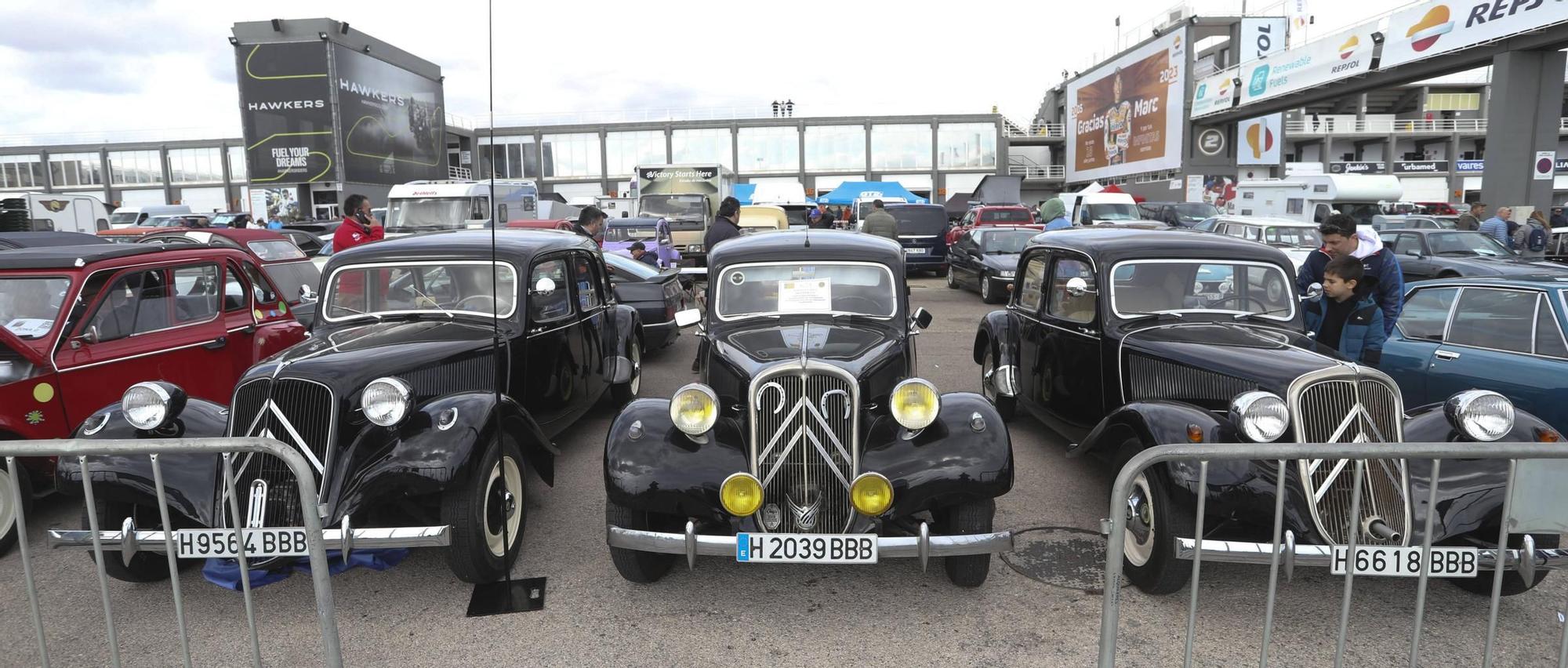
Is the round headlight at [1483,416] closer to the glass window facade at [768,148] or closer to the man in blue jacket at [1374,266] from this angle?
the man in blue jacket at [1374,266]

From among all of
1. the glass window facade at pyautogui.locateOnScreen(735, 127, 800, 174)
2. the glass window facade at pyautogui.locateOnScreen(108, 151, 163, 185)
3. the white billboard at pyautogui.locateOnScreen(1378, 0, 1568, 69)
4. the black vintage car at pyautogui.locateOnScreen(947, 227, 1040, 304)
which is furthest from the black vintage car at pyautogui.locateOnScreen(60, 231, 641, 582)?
the glass window facade at pyautogui.locateOnScreen(108, 151, 163, 185)

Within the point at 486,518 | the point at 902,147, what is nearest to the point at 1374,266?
the point at 486,518

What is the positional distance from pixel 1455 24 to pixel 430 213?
76.1ft

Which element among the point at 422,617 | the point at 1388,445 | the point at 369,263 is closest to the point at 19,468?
the point at 369,263

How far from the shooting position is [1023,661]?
328cm

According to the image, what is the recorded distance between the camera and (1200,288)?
205 inches

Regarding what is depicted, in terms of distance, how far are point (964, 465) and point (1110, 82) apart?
152 feet

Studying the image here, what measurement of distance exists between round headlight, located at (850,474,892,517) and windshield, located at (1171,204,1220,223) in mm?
20406

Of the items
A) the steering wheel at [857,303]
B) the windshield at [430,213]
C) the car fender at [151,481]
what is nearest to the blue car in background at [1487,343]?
the steering wheel at [857,303]

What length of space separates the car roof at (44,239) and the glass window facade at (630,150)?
42.8 meters

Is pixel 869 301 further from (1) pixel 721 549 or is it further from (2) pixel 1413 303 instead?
(2) pixel 1413 303

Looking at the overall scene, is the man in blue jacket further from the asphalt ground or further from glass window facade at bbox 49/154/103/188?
glass window facade at bbox 49/154/103/188

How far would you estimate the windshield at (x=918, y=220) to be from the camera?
19047 millimetres

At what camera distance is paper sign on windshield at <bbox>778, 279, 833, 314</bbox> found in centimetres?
504
